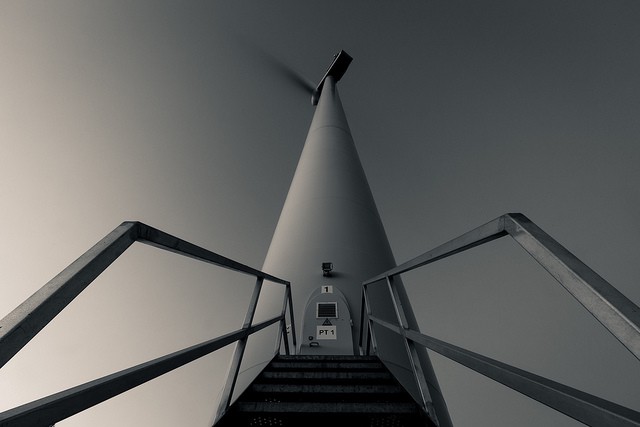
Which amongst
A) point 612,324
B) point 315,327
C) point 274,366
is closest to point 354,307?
point 315,327

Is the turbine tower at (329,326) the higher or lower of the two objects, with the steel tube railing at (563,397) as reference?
higher

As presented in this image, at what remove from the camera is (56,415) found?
577 millimetres

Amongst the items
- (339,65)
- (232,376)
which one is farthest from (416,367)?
(339,65)

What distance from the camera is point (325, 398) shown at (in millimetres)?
1743

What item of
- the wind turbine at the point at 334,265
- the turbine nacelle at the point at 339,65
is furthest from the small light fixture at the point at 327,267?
the turbine nacelle at the point at 339,65

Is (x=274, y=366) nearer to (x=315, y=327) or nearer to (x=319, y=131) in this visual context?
(x=315, y=327)

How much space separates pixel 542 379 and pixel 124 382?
985 mm

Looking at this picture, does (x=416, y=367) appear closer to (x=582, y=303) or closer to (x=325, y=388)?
(x=325, y=388)

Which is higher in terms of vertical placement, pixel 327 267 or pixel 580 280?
pixel 327 267

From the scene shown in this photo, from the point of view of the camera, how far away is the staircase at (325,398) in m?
1.44

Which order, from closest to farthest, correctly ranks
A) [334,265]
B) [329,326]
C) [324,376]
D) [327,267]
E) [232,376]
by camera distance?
[232,376] < [324,376] < [329,326] < [327,267] < [334,265]

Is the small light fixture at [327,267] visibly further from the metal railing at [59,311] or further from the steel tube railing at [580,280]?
the steel tube railing at [580,280]

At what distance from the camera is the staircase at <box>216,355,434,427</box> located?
144 centimetres

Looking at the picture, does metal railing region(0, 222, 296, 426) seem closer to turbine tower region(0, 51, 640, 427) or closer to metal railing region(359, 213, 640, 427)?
turbine tower region(0, 51, 640, 427)
